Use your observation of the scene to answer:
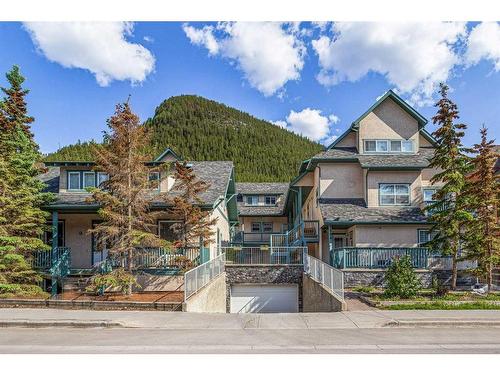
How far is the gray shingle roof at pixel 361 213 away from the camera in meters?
25.2

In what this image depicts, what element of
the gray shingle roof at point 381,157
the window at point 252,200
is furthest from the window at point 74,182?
the window at point 252,200

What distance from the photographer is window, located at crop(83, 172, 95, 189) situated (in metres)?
23.0

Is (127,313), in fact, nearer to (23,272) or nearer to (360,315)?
(23,272)

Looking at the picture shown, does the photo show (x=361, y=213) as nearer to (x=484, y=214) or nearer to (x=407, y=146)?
(x=407, y=146)

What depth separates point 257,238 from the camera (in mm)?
44344

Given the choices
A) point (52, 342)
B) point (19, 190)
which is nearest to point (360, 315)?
point (52, 342)

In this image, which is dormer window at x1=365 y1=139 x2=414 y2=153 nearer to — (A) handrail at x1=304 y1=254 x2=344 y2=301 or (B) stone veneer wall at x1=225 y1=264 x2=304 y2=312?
(A) handrail at x1=304 y1=254 x2=344 y2=301

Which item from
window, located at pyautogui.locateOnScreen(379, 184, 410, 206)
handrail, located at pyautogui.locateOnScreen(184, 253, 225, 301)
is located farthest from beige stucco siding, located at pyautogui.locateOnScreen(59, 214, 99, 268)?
window, located at pyautogui.locateOnScreen(379, 184, 410, 206)

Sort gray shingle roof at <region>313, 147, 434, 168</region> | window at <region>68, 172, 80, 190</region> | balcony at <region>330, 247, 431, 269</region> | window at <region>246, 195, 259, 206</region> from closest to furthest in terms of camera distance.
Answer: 1. window at <region>68, 172, 80, 190</region>
2. balcony at <region>330, 247, 431, 269</region>
3. gray shingle roof at <region>313, 147, 434, 168</region>
4. window at <region>246, 195, 259, 206</region>

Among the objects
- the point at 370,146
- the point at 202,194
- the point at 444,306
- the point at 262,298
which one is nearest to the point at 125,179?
the point at 202,194

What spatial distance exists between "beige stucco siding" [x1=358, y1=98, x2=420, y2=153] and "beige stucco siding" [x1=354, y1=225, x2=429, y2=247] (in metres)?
5.64

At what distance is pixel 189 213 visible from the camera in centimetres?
2086

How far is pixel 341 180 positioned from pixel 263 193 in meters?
21.5

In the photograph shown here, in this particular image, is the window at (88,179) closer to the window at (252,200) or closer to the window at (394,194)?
the window at (394,194)
